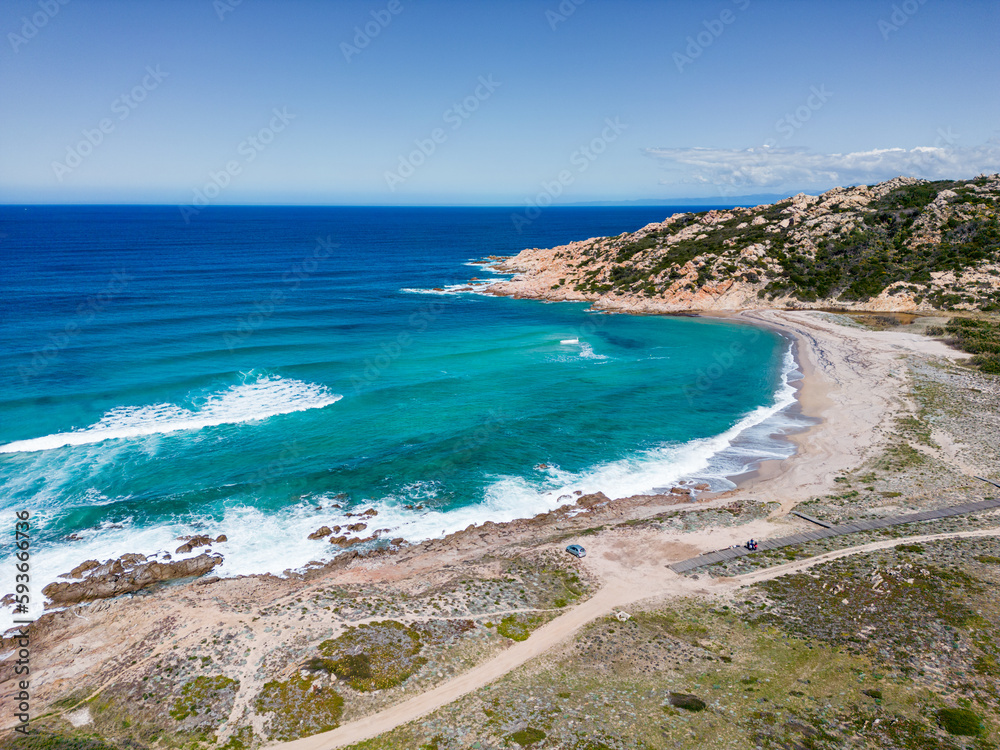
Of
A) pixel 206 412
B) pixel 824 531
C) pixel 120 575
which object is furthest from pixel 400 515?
pixel 824 531

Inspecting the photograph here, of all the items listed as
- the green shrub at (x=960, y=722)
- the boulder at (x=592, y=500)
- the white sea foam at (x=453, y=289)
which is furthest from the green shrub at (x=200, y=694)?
the white sea foam at (x=453, y=289)

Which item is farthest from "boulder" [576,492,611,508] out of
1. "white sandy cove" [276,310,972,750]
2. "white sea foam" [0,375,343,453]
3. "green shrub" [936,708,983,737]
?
"white sea foam" [0,375,343,453]

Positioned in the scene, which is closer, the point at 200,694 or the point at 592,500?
the point at 200,694

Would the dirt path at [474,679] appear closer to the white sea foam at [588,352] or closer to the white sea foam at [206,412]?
the white sea foam at [206,412]

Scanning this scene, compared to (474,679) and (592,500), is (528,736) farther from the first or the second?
(592,500)

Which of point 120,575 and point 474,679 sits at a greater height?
point 120,575

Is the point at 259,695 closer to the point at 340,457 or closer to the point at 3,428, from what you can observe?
the point at 340,457

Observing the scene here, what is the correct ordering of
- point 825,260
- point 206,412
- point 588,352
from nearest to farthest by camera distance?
point 206,412
point 588,352
point 825,260

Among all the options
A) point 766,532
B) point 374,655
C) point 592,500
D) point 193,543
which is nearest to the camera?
point 374,655

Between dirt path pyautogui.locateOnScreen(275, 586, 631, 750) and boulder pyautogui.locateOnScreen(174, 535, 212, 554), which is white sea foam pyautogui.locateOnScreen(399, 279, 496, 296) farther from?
dirt path pyautogui.locateOnScreen(275, 586, 631, 750)
